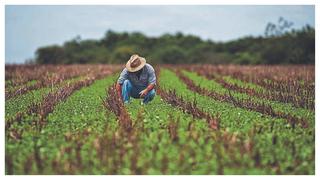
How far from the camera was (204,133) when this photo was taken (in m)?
5.92

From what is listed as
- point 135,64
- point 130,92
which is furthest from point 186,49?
point 135,64

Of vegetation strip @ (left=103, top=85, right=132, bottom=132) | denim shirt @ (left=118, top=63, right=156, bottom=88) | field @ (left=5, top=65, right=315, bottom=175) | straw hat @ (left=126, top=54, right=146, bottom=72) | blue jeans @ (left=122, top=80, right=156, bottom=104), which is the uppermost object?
straw hat @ (left=126, top=54, right=146, bottom=72)

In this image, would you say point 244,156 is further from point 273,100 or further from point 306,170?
point 273,100

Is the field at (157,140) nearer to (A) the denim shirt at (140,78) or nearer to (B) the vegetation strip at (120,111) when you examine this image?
(B) the vegetation strip at (120,111)

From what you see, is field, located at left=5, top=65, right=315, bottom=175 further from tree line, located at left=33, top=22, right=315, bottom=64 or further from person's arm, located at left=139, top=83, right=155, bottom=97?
tree line, located at left=33, top=22, right=315, bottom=64

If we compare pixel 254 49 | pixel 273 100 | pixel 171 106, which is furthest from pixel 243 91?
pixel 254 49

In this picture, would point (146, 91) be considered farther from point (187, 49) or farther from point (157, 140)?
point (187, 49)

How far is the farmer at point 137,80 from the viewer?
8.15 meters

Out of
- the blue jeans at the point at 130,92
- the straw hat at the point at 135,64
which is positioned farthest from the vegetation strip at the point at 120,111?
the straw hat at the point at 135,64

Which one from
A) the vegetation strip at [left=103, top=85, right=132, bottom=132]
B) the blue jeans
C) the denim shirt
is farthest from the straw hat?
the vegetation strip at [left=103, top=85, right=132, bottom=132]

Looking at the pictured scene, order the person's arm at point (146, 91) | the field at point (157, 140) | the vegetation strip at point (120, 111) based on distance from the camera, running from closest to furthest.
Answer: the field at point (157, 140) < the vegetation strip at point (120, 111) < the person's arm at point (146, 91)

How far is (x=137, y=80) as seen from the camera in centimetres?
847

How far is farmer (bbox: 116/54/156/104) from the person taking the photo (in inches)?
321

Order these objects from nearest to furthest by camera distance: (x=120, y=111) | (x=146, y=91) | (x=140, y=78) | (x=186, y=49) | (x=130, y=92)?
1. (x=120, y=111)
2. (x=146, y=91)
3. (x=140, y=78)
4. (x=130, y=92)
5. (x=186, y=49)
